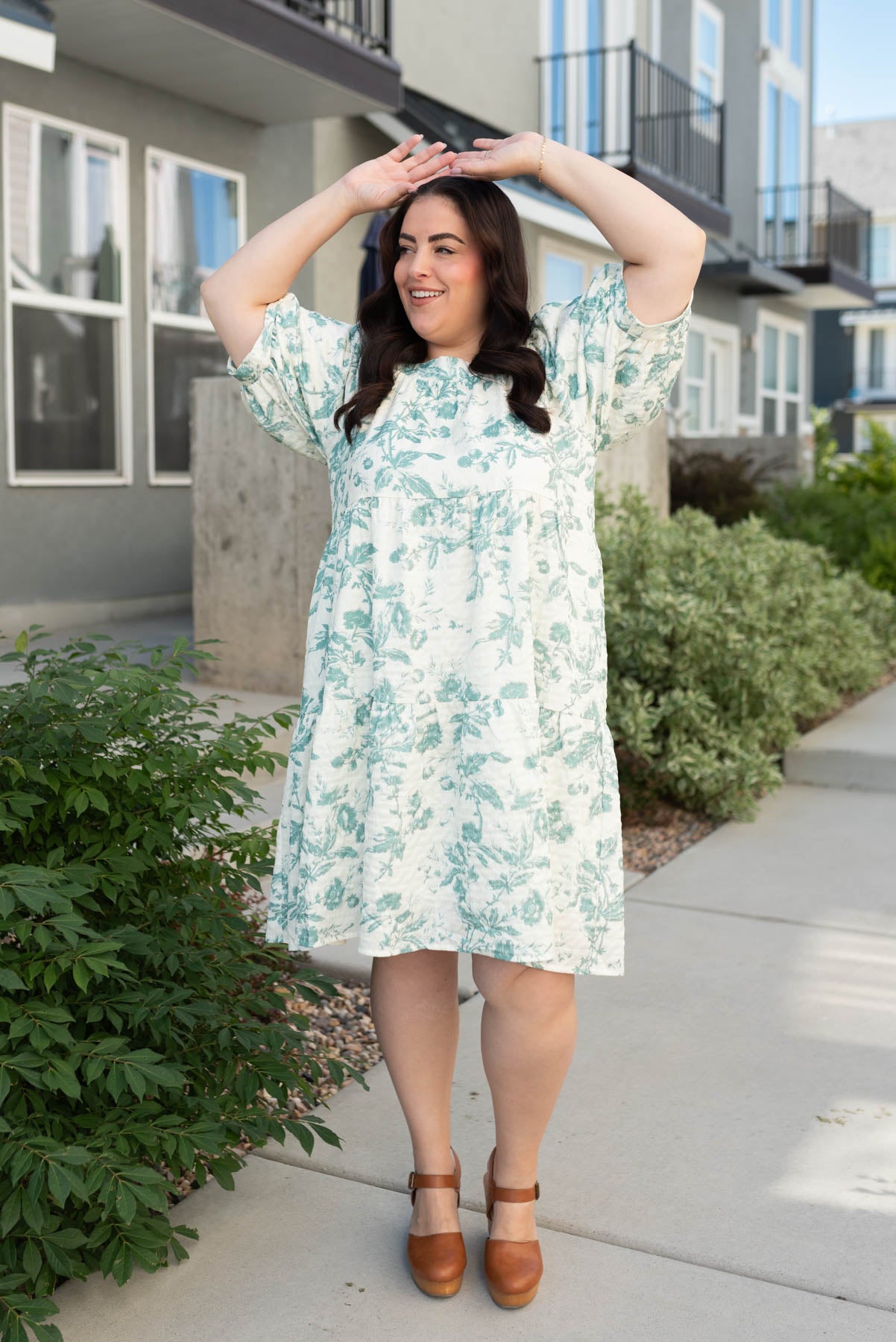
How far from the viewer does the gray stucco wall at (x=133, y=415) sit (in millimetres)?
7438

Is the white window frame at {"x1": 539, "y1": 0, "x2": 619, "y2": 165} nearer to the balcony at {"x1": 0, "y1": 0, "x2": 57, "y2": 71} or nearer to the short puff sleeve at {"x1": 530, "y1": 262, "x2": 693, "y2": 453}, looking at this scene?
the balcony at {"x1": 0, "y1": 0, "x2": 57, "y2": 71}

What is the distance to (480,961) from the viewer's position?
215 centimetres

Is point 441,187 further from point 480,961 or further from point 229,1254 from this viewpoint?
point 229,1254

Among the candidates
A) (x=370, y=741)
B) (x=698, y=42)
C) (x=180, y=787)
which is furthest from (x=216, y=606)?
(x=698, y=42)

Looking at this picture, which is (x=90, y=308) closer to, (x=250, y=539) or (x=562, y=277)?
(x=250, y=539)

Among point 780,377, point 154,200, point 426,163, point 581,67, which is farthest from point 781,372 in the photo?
point 426,163

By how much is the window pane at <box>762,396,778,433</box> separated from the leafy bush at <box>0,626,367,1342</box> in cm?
1749

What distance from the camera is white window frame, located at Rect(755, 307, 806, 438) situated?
18.6 meters

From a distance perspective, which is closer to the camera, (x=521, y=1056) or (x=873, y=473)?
(x=521, y=1056)

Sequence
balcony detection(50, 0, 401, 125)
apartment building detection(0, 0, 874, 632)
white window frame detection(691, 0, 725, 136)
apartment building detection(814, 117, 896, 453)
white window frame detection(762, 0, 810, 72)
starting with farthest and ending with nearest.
→ apartment building detection(814, 117, 896, 453), white window frame detection(762, 0, 810, 72), white window frame detection(691, 0, 725, 136), apartment building detection(0, 0, 874, 632), balcony detection(50, 0, 401, 125)

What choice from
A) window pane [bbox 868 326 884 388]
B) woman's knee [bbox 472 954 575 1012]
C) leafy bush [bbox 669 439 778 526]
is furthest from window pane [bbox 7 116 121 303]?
window pane [bbox 868 326 884 388]

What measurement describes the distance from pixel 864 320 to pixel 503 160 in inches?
1764

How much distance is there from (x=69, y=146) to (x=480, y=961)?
22.2ft

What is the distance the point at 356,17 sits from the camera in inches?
342
